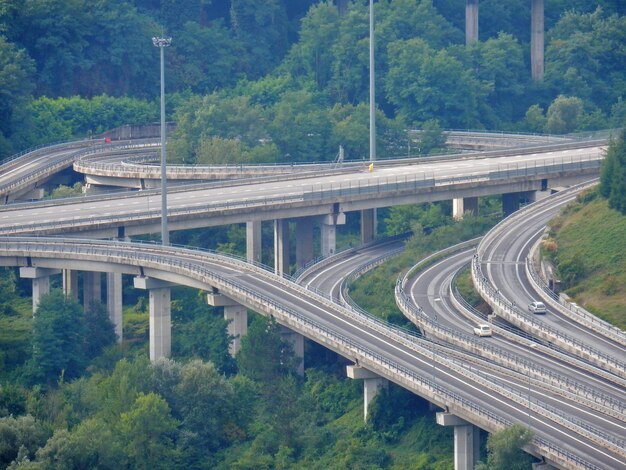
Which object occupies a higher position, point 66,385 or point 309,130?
point 309,130

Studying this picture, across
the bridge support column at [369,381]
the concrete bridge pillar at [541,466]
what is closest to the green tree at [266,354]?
the bridge support column at [369,381]

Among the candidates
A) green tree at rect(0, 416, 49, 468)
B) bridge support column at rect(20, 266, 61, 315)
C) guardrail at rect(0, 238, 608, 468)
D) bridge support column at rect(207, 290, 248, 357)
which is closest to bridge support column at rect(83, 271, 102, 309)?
guardrail at rect(0, 238, 608, 468)

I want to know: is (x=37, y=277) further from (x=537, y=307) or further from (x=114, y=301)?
(x=537, y=307)

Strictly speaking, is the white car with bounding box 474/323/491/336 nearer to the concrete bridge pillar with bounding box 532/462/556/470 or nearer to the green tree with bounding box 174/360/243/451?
the green tree with bounding box 174/360/243/451

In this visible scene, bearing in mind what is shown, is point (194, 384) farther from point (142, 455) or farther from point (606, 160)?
point (606, 160)

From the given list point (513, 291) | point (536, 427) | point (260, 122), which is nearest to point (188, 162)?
point (260, 122)

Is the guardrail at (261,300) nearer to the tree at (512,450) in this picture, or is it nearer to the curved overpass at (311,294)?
the curved overpass at (311,294)

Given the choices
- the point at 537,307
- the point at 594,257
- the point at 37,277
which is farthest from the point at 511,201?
the point at 37,277
